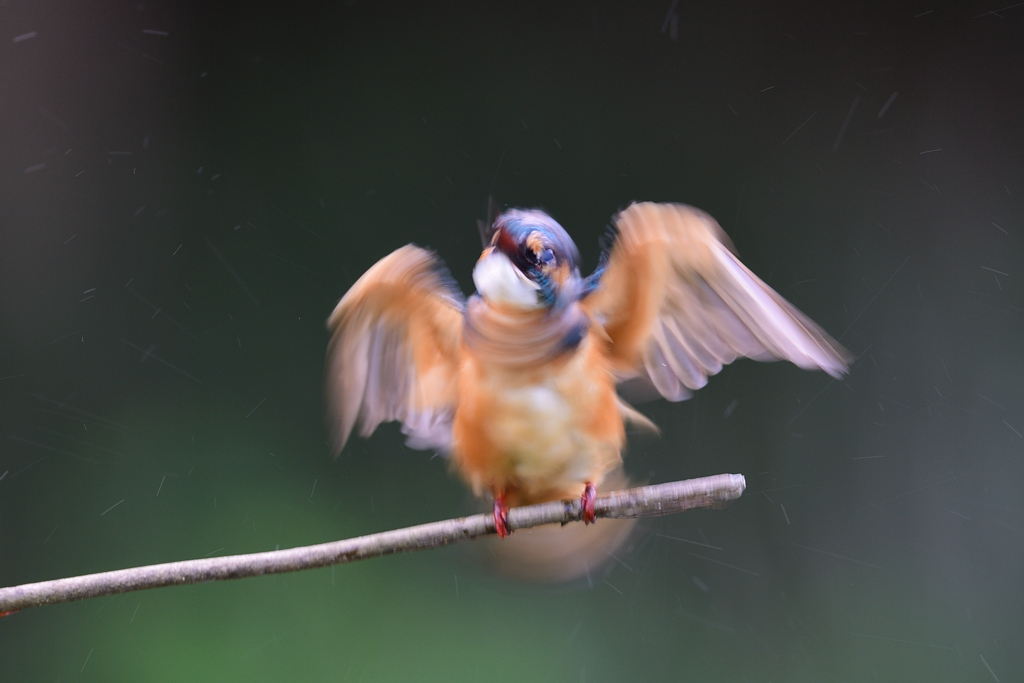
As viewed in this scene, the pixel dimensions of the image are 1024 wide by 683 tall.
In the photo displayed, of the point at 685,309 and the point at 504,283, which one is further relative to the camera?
the point at 685,309

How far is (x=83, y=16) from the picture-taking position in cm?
171

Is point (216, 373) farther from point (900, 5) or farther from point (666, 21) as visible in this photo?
point (900, 5)

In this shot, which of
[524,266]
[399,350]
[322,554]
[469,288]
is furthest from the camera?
[469,288]

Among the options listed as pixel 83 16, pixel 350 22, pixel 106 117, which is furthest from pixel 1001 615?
pixel 83 16

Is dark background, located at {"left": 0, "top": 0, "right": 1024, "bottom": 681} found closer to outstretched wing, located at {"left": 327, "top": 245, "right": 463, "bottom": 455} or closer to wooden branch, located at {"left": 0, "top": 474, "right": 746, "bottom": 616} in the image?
outstretched wing, located at {"left": 327, "top": 245, "right": 463, "bottom": 455}

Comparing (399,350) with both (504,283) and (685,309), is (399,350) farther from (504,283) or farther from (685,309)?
(685,309)

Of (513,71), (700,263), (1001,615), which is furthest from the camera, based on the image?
(513,71)

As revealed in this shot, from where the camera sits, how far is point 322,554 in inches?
32.6

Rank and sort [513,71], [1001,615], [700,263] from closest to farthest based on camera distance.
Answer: [700,263] → [1001,615] → [513,71]

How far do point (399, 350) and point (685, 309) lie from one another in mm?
451

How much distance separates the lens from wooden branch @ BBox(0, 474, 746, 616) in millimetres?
792

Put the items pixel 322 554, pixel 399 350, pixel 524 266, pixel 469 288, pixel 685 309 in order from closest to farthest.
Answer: pixel 322 554
pixel 524 266
pixel 685 309
pixel 399 350
pixel 469 288

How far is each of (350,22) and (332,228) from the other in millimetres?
478

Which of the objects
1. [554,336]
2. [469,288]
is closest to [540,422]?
[554,336]
